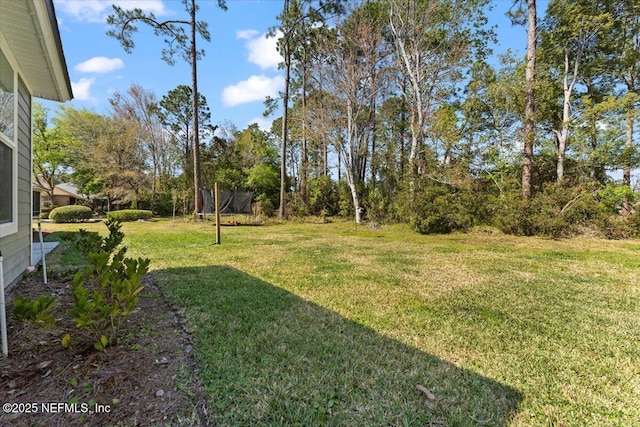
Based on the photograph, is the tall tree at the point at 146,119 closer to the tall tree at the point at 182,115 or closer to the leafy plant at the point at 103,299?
the tall tree at the point at 182,115

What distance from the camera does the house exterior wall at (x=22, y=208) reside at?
8.93 feet

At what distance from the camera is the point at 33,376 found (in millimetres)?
1440

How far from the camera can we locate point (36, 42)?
8.40 feet

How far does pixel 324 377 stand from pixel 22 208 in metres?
3.85

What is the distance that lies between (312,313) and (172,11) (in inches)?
545

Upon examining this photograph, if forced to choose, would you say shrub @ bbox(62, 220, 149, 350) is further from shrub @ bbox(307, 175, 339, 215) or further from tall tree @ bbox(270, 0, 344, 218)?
shrub @ bbox(307, 175, 339, 215)

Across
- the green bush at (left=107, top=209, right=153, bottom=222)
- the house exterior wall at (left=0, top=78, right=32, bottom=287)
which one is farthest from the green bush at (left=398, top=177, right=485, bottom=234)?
the green bush at (left=107, top=209, right=153, bottom=222)

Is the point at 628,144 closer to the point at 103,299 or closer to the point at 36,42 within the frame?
the point at 103,299

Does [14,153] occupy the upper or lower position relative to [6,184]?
upper

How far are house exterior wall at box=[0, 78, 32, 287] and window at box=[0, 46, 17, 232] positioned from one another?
22cm

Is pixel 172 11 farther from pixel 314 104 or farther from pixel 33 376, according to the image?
pixel 33 376

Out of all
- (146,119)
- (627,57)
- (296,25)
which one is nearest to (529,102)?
(627,57)

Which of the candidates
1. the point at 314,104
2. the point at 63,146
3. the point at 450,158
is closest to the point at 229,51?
the point at 314,104

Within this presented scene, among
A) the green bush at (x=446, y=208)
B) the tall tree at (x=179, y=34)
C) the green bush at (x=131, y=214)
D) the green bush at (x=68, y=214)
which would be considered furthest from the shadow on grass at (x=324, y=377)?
the green bush at (x=131, y=214)
